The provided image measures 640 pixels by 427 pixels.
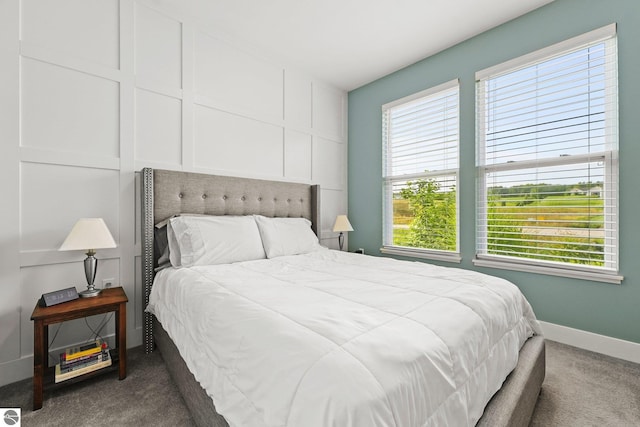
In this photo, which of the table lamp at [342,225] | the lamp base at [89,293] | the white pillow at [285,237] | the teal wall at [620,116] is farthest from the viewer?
the table lamp at [342,225]

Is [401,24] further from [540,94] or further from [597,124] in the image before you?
[597,124]

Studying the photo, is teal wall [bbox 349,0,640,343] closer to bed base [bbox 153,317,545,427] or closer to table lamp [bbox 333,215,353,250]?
bed base [bbox 153,317,545,427]

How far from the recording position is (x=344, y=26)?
276 cm

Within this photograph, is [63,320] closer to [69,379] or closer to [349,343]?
[69,379]

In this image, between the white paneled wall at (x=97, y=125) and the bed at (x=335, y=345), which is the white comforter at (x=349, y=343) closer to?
the bed at (x=335, y=345)

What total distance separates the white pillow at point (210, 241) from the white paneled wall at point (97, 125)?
41cm

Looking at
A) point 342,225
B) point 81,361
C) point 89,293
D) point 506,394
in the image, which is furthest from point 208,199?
point 506,394

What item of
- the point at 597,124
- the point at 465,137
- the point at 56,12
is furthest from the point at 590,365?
the point at 56,12

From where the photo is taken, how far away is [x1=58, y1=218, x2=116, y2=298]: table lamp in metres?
1.80

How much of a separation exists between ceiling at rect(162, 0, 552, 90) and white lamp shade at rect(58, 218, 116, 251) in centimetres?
194

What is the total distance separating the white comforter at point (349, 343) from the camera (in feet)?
2.48

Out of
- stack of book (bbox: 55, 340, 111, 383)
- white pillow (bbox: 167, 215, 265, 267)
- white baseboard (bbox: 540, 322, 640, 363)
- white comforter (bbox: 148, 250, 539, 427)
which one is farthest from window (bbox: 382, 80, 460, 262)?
stack of book (bbox: 55, 340, 111, 383)

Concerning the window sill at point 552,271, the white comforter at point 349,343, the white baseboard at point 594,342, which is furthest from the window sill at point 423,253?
the white comforter at point 349,343

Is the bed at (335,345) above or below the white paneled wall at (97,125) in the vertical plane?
below
